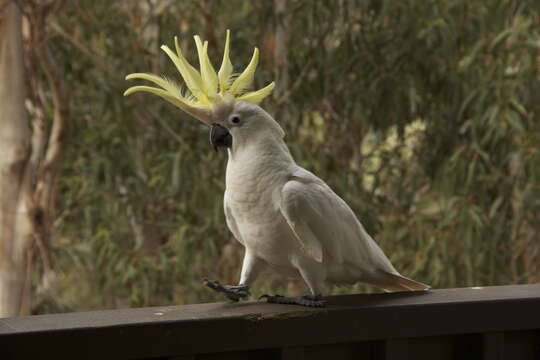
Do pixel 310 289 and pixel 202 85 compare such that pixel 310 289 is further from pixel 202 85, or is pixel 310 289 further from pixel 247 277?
pixel 202 85

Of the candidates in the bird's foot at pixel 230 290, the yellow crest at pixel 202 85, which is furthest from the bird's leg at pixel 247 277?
the yellow crest at pixel 202 85

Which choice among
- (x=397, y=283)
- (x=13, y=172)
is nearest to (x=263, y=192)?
(x=397, y=283)

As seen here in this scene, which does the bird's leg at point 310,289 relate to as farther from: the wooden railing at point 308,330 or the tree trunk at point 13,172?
the tree trunk at point 13,172

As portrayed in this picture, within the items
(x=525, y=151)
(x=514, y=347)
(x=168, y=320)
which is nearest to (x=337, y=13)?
(x=525, y=151)

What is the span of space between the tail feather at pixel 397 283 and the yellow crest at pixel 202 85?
→ 0.36 metres

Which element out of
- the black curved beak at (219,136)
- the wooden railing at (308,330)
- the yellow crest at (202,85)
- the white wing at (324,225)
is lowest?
the wooden railing at (308,330)

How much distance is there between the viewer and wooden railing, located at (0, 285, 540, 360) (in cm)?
85

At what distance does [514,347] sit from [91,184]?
2.31m

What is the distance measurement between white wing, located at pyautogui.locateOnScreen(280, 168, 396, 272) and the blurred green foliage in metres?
1.60

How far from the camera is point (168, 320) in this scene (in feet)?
2.97

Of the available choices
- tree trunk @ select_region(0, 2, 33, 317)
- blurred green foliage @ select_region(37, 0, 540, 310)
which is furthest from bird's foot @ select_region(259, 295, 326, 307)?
blurred green foliage @ select_region(37, 0, 540, 310)

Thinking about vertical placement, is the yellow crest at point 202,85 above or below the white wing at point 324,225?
above

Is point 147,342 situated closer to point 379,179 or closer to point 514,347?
point 514,347

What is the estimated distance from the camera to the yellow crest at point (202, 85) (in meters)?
1.10
